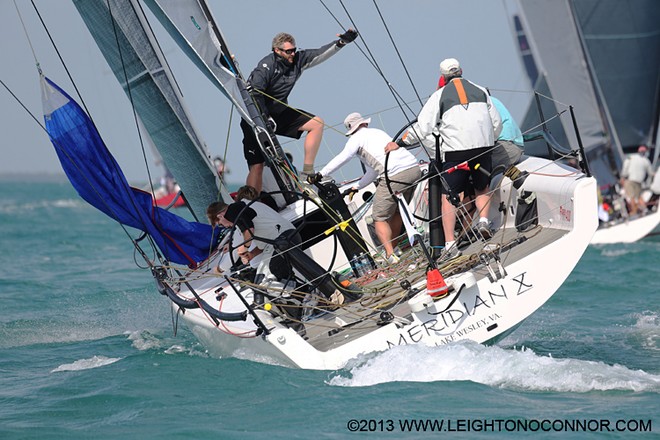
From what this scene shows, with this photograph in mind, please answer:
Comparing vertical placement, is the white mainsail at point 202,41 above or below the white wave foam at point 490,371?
above

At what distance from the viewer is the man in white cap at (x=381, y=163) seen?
6531 millimetres

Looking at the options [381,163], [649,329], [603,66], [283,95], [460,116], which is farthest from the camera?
[603,66]

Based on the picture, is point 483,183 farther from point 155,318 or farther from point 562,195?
point 155,318

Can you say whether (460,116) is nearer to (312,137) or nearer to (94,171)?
(312,137)

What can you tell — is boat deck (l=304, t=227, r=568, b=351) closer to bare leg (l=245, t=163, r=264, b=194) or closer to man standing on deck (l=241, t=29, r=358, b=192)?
man standing on deck (l=241, t=29, r=358, b=192)

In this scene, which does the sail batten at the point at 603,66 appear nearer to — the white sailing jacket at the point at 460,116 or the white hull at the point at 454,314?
the white sailing jacket at the point at 460,116

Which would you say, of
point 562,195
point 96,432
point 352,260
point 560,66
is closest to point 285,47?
point 352,260

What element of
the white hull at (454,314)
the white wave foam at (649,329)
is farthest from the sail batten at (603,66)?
the white hull at (454,314)

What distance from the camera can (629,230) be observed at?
15.3 m

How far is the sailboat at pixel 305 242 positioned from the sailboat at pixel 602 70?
10.6 m

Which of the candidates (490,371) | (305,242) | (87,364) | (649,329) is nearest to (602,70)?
(649,329)

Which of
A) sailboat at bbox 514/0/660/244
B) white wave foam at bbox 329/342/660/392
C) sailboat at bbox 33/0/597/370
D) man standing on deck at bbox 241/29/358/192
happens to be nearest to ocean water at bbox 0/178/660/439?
white wave foam at bbox 329/342/660/392

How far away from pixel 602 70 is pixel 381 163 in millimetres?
12989

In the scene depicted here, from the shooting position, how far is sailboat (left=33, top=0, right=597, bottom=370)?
222 inches
